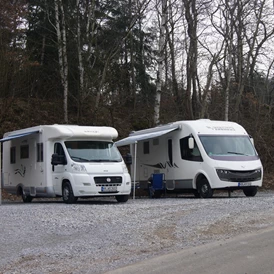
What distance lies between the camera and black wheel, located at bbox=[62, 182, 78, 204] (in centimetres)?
1718

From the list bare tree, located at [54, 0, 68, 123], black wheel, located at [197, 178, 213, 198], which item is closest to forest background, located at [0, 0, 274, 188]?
bare tree, located at [54, 0, 68, 123]

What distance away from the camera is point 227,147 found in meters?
19.5

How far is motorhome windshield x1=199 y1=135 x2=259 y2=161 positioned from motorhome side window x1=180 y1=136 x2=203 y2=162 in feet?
1.17

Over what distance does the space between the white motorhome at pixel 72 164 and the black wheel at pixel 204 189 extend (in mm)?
2723

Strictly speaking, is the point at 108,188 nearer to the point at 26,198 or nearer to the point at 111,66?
the point at 26,198

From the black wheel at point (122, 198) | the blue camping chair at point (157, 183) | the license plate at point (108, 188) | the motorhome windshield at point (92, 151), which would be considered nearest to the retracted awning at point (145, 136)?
the blue camping chair at point (157, 183)

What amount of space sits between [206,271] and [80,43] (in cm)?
2285

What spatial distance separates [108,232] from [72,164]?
6.71 meters

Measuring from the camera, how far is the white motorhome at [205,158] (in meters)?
18.7

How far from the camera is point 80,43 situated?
95.8 feet

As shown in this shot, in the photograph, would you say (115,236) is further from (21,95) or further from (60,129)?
(21,95)

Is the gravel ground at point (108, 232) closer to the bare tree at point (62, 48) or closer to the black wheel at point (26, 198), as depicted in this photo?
the black wheel at point (26, 198)

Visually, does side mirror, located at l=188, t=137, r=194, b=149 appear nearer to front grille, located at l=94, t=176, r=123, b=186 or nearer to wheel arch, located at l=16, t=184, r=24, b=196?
front grille, located at l=94, t=176, r=123, b=186

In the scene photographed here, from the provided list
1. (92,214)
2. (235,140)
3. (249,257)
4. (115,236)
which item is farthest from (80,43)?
(249,257)
